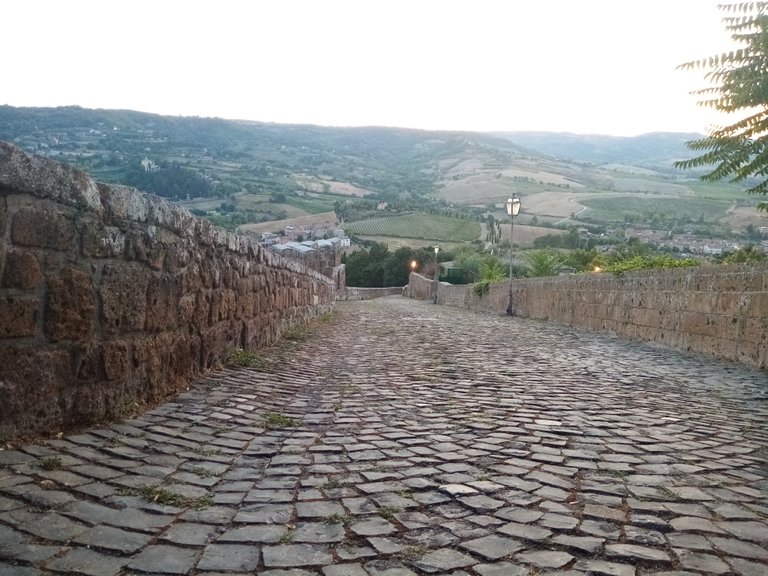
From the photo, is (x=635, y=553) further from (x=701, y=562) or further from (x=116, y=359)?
(x=116, y=359)

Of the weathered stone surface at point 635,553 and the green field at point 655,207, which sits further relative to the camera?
the green field at point 655,207

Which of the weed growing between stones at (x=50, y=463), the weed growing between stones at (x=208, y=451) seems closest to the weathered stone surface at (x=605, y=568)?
the weed growing between stones at (x=208, y=451)

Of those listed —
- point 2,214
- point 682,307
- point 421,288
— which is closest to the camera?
point 2,214

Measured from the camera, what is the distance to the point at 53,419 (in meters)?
2.85

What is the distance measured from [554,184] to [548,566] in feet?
429

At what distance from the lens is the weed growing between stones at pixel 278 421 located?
3762 millimetres

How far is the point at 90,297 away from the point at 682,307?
7.73 meters

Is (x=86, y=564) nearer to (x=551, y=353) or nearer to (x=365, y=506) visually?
(x=365, y=506)

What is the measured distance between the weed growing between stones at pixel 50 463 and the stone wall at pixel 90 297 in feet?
0.80

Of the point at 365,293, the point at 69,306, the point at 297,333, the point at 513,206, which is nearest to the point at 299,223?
the point at 365,293

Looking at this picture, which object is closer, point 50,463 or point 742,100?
point 50,463

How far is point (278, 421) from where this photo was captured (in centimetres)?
383

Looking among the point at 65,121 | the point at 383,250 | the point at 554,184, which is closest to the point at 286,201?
the point at 383,250

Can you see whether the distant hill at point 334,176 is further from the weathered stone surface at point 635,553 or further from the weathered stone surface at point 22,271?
Result: the weathered stone surface at point 635,553
